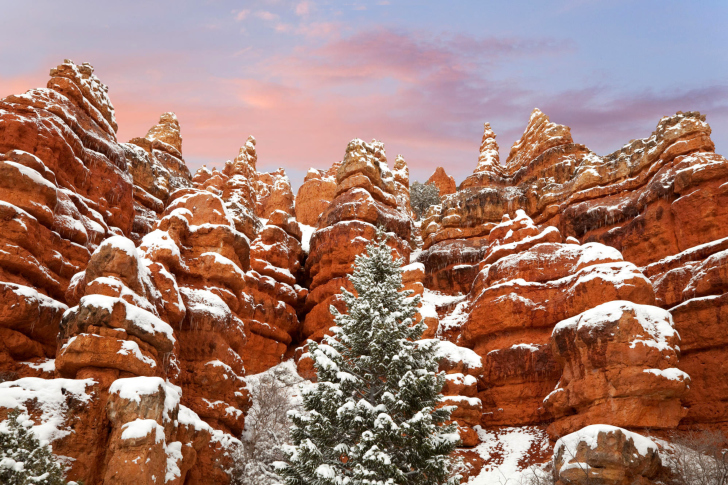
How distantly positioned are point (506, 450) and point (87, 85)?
36.6 meters

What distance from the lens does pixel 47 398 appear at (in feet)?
49.9

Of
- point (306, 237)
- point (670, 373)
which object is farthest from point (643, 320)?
point (306, 237)

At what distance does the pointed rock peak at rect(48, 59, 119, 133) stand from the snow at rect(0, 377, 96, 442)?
24.6 meters

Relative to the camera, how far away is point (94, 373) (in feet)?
53.8

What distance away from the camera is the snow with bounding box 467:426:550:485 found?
23.7 metres

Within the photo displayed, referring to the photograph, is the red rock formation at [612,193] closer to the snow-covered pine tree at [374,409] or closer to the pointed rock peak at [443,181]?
the snow-covered pine tree at [374,409]

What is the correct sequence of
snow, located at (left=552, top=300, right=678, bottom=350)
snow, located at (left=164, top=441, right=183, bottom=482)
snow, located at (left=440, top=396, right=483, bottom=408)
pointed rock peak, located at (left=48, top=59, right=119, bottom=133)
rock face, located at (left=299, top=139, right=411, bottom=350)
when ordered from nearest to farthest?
snow, located at (left=164, top=441, right=183, bottom=482), snow, located at (left=552, top=300, right=678, bottom=350), snow, located at (left=440, top=396, right=483, bottom=408), pointed rock peak, located at (left=48, top=59, right=119, bottom=133), rock face, located at (left=299, top=139, right=411, bottom=350)

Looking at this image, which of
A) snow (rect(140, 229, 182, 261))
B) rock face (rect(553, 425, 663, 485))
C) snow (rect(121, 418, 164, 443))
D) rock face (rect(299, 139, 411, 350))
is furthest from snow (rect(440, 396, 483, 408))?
snow (rect(140, 229, 182, 261))

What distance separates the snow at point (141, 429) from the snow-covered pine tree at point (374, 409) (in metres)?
4.10

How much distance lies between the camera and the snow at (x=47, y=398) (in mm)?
14555

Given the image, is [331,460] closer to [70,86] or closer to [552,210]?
[70,86]

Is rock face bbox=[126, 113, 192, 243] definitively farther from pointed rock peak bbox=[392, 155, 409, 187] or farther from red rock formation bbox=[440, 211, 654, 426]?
pointed rock peak bbox=[392, 155, 409, 187]

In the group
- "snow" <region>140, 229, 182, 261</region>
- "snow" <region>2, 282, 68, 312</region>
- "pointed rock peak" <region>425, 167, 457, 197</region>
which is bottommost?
"snow" <region>2, 282, 68, 312</region>

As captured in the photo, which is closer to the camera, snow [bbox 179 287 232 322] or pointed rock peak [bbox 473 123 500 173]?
snow [bbox 179 287 232 322]
